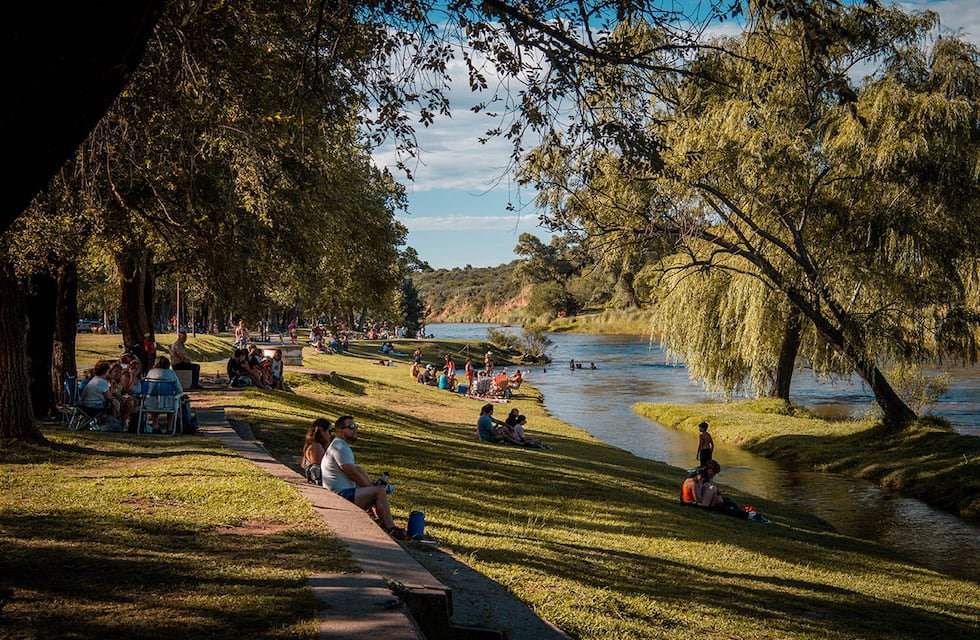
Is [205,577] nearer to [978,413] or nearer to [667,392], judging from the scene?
[978,413]

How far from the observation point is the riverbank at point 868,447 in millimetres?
18469

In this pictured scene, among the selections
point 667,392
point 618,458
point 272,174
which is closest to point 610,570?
point 272,174

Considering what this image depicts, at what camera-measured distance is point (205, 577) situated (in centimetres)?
554

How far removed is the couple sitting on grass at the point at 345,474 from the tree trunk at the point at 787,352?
733 inches

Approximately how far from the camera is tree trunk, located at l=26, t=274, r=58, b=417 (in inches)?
537

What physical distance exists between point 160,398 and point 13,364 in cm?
262

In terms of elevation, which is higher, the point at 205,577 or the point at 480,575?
the point at 205,577

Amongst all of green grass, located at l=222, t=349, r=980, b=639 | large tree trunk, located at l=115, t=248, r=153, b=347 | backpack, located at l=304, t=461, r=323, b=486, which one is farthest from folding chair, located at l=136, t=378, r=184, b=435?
large tree trunk, located at l=115, t=248, r=153, b=347

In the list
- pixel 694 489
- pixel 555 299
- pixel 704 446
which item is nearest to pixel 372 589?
pixel 694 489

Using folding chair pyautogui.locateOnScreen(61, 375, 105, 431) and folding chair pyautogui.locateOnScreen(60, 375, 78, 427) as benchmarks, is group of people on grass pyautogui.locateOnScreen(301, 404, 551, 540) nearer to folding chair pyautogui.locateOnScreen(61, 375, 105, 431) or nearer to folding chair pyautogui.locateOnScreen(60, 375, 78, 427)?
folding chair pyautogui.locateOnScreen(61, 375, 105, 431)

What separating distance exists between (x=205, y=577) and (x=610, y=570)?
4429 mm

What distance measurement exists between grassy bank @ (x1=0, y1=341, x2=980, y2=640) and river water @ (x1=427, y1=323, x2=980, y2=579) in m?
1.57

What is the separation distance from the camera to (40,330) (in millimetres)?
13766

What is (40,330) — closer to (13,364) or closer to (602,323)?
(13,364)
